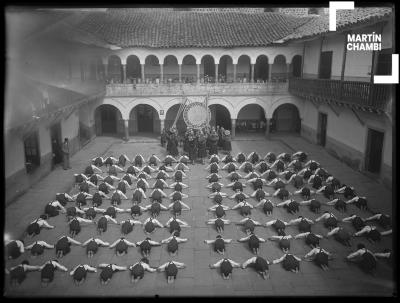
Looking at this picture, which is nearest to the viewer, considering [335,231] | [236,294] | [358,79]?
[236,294]

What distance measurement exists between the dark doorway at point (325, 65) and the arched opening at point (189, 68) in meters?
10.3

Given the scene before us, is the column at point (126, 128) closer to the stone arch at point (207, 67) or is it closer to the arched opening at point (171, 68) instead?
the arched opening at point (171, 68)

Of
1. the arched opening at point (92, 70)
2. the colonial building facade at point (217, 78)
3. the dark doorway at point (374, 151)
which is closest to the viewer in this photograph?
the colonial building facade at point (217, 78)

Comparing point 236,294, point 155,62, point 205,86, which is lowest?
point 236,294

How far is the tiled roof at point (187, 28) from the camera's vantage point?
91.1 feet

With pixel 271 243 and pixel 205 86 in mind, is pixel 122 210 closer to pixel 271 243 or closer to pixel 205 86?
pixel 271 243

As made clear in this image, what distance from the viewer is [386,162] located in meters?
17.5

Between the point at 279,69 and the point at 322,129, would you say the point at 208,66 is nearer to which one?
the point at 279,69

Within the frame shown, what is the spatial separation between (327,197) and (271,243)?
4.94 metres

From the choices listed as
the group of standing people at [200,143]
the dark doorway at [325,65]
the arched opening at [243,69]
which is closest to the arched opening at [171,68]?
the arched opening at [243,69]

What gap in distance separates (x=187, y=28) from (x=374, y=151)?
17.6 m

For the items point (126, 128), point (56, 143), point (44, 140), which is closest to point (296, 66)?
point (126, 128)
